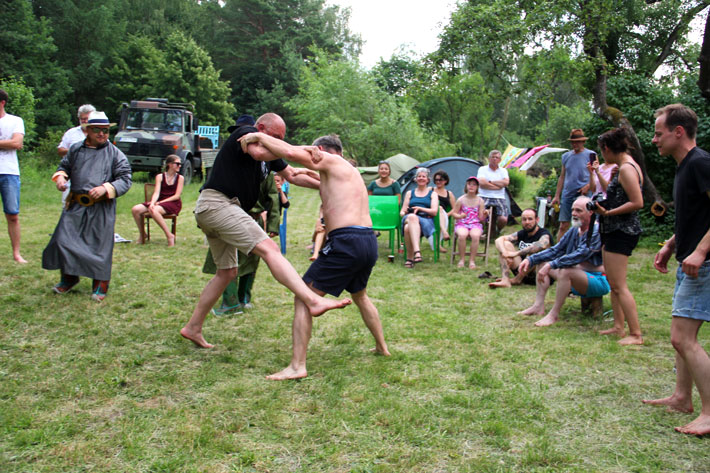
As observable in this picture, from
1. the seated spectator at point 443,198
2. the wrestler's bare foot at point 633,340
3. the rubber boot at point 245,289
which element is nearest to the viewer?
the wrestler's bare foot at point 633,340

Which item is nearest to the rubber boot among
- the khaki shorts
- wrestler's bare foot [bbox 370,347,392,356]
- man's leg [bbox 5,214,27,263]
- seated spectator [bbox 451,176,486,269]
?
the khaki shorts

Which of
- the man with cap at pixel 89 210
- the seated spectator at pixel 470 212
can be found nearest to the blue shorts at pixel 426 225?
the seated spectator at pixel 470 212

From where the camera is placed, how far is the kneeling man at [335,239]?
358 centimetres


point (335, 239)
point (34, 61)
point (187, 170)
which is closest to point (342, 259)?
point (335, 239)

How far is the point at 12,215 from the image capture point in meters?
6.19

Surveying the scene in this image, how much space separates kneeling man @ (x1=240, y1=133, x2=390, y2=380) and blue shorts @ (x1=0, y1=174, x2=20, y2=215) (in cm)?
387

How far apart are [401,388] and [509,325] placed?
1.92 meters

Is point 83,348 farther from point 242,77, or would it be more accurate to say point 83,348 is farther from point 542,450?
point 242,77

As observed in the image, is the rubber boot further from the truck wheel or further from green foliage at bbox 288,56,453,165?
green foliage at bbox 288,56,453,165

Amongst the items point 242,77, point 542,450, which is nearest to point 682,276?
point 542,450

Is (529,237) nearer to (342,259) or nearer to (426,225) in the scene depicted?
(426,225)

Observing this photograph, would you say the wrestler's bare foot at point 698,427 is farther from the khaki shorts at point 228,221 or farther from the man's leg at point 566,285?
the khaki shorts at point 228,221

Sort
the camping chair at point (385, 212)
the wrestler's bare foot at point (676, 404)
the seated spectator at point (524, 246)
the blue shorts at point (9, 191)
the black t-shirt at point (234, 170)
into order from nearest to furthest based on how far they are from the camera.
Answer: the wrestler's bare foot at point (676, 404)
the black t-shirt at point (234, 170)
the blue shorts at point (9, 191)
the seated spectator at point (524, 246)
the camping chair at point (385, 212)

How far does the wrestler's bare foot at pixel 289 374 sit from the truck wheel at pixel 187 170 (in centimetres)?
1333
